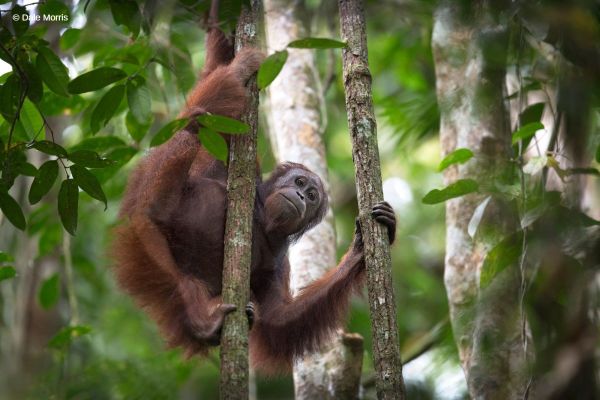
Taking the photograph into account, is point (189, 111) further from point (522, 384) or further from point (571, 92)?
point (571, 92)

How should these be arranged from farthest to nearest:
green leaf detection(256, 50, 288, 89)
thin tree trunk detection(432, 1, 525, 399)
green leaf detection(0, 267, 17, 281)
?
green leaf detection(0, 267, 17, 281) → green leaf detection(256, 50, 288, 89) → thin tree trunk detection(432, 1, 525, 399)

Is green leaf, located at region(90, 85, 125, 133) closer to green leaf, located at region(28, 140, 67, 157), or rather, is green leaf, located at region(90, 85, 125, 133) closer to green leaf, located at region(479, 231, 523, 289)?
green leaf, located at region(28, 140, 67, 157)

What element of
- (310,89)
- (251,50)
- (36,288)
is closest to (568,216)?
(251,50)

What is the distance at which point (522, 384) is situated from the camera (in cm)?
429

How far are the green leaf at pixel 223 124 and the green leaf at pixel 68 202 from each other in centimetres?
80

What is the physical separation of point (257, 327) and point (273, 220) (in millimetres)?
806

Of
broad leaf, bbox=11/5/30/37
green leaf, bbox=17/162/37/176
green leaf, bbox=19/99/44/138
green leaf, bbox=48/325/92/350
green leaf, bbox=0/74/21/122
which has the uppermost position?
broad leaf, bbox=11/5/30/37

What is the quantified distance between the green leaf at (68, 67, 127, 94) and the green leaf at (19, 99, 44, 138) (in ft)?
1.83

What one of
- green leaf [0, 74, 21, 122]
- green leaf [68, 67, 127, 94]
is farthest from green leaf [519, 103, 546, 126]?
green leaf [0, 74, 21, 122]

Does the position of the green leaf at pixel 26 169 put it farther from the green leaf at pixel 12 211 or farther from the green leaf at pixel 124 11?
the green leaf at pixel 124 11

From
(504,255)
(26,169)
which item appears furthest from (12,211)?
(504,255)

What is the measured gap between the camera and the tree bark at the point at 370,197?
3318 millimetres

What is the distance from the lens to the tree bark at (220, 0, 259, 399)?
3.29 metres

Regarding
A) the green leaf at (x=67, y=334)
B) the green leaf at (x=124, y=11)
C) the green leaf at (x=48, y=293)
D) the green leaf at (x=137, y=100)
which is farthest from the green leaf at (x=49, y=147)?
the green leaf at (x=48, y=293)
